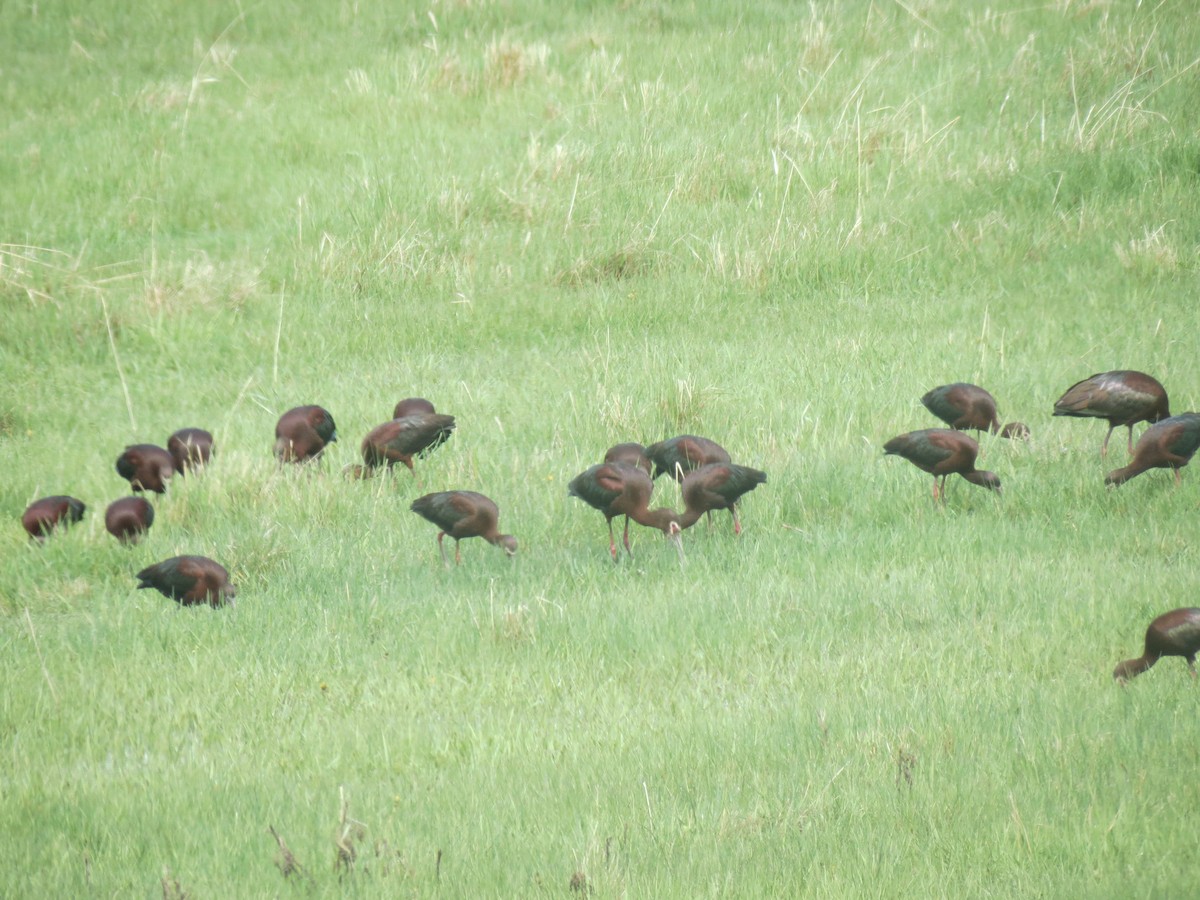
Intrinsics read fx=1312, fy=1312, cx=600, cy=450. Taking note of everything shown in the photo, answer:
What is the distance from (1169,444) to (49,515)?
5599 mm

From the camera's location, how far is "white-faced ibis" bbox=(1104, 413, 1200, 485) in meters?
6.07

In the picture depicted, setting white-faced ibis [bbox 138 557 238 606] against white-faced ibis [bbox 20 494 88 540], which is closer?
white-faced ibis [bbox 138 557 238 606]

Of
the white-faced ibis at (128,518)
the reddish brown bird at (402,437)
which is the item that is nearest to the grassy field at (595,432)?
the white-faced ibis at (128,518)

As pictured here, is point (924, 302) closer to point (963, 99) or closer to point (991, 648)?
point (963, 99)

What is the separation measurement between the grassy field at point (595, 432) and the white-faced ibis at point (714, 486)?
0.90 feet

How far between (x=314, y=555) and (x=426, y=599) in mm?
885

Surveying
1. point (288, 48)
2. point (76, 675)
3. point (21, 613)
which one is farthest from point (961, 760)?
point (288, 48)

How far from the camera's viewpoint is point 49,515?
6.88 m

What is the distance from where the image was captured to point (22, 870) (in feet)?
12.5

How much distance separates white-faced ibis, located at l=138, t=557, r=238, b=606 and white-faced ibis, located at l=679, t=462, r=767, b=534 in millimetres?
2118

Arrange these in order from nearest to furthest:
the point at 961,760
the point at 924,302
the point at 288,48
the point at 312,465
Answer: the point at 961,760, the point at 312,465, the point at 924,302, the point at 288,48

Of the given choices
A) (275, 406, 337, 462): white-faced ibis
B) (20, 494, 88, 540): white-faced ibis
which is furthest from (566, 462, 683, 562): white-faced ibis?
(20, 494, 88, 540): white-faced ibis

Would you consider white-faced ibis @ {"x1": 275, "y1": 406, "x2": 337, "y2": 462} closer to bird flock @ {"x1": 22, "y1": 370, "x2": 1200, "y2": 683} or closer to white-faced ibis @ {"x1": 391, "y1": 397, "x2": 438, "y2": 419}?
bird flock @ {"x1": 22, "y1": 370, "x2": 1200, "y2": 683}

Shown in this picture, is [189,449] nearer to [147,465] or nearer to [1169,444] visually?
[147,465]
